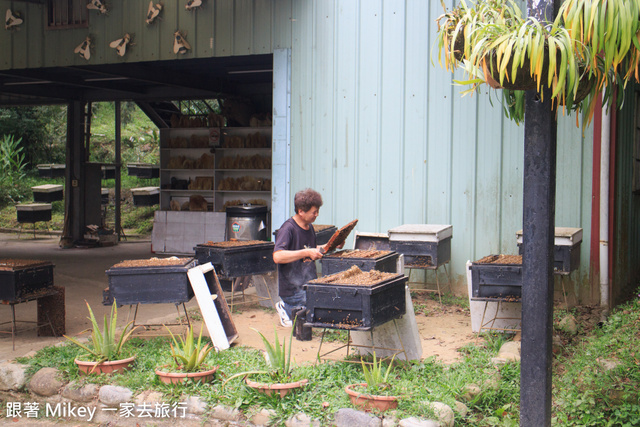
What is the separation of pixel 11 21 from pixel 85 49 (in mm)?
1532

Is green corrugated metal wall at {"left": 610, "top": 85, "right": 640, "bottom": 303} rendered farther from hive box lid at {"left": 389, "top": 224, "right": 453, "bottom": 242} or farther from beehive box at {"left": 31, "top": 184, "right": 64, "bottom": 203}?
beehive box at {"left": 31, "top": 184, "right": 64, "bottom": 203}

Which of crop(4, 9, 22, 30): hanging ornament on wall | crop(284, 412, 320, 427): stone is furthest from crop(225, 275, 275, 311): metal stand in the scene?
crop(4, 9, 22, 30): hanging ornament on wall

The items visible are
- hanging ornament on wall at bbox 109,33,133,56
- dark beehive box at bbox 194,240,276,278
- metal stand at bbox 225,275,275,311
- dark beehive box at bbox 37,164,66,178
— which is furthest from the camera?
dark beehive box at bbox 37,164,66,178

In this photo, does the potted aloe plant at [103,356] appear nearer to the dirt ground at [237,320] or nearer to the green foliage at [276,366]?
the dirt ground at [237,320]

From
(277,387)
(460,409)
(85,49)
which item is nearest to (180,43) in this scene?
(85,49)

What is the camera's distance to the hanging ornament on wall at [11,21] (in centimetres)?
968

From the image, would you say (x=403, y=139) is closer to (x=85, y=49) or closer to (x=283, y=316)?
(x=283, y=316)

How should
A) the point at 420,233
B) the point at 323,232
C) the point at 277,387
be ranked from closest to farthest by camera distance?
the point at 277,387 → the point at 420,233 → the point at 323,232

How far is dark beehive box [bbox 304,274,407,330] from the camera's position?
4.11m

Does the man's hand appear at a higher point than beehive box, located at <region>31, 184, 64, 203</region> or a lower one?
lower

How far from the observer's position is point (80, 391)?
4438mm

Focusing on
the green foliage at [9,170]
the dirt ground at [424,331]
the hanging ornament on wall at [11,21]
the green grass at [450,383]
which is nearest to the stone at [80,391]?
the green grass at [450,383]

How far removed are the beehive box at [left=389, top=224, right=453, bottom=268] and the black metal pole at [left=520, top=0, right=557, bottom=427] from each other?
3.40 m

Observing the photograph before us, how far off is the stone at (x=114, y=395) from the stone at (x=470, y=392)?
2316 mm
